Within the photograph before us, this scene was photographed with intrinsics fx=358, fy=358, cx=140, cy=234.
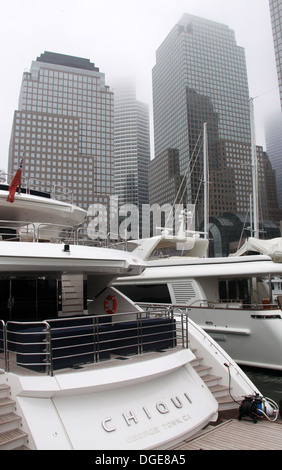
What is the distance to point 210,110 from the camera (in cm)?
8294

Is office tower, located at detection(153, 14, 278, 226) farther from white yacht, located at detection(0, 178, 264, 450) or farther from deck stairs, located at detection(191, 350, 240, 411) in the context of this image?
white yacht, located at detection(0, 178, 264, 450)

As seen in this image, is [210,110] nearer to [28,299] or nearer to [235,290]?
[235,290]

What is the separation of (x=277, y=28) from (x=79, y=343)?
351 ft

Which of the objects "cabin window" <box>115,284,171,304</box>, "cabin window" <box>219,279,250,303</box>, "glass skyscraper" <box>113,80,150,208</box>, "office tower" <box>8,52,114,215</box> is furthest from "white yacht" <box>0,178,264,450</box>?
"glass skyscraper" <box>113,80,150,208</box>

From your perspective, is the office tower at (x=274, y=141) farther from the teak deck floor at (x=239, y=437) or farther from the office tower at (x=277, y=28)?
the teak deck floor at (x=239, y=437)

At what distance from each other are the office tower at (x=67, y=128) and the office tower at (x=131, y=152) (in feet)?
A: 61.1

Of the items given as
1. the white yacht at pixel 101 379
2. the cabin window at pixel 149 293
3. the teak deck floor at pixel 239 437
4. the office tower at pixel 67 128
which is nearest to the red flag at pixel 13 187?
the white yacht at pixel 101 379

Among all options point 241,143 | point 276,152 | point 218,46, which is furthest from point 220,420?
point 276,152

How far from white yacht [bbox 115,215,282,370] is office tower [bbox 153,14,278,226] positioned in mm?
51264

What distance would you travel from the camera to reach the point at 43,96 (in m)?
144

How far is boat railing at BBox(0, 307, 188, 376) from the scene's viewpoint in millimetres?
5812

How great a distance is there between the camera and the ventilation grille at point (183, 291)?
1484 cm
